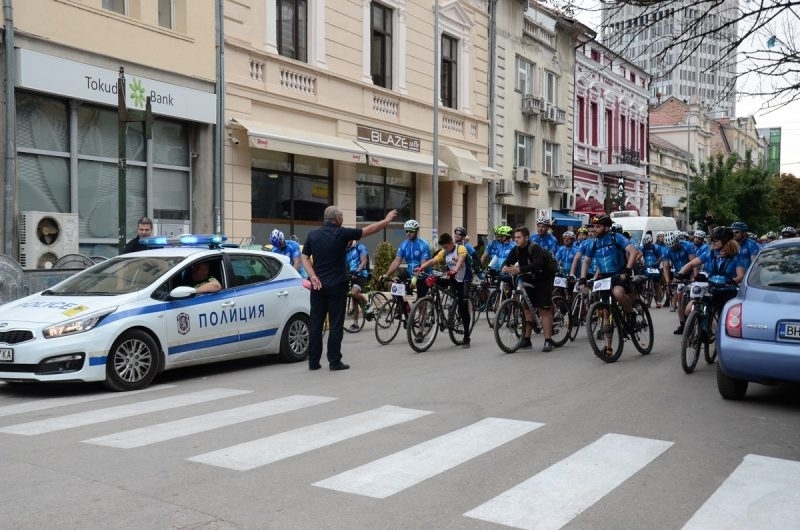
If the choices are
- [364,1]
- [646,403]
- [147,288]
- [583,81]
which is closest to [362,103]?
[364,1]

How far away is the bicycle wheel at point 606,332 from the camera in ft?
35.2

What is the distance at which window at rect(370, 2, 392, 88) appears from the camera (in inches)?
927

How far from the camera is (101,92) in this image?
50.5ft

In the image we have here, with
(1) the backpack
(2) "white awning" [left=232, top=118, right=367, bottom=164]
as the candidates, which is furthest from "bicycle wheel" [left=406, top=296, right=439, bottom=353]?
(2) "white awning" [left=232, top=118, right=367, bottom=164]

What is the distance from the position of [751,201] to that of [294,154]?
4179cm

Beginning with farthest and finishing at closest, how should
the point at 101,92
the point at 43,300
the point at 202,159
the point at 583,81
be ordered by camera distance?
the point at 583,81, the point at 202,159, the point at 101,92, the point at 43,300

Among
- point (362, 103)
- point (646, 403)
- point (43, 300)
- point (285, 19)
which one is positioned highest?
point (285, 19)

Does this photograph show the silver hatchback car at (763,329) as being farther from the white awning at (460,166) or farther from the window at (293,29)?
the white awning at (460,166)

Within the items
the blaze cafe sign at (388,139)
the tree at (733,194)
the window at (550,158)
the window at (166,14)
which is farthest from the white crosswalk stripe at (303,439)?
the tree at (733,194)

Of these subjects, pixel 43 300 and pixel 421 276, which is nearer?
pixel 43 300

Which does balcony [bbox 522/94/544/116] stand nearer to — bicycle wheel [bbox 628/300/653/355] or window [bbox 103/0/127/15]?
window [bbox 103/0/127/15]

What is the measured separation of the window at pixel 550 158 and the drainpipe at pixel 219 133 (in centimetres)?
1886

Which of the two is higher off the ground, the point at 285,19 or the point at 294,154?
the point at 285,19

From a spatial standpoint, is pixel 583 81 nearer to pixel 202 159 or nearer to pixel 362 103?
pixel 362 103
